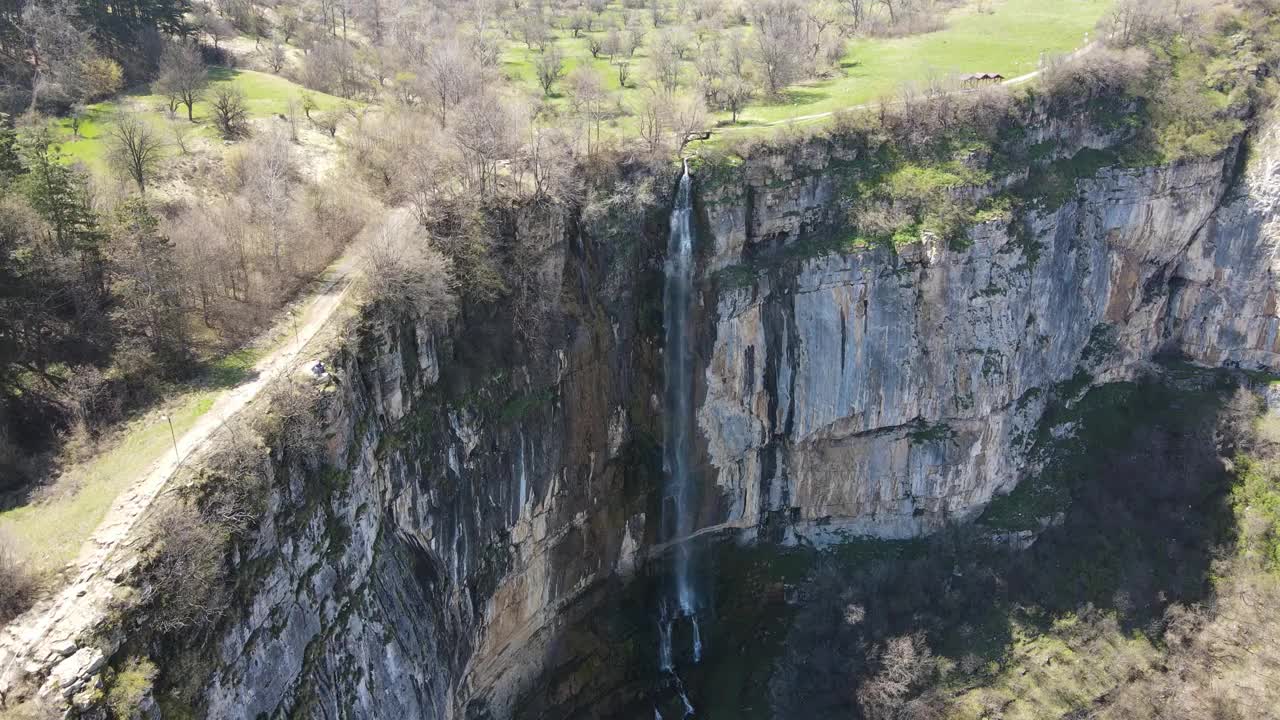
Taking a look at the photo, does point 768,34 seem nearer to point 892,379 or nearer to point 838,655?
point 892,379

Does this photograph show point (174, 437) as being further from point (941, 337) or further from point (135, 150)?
point (941, 337)

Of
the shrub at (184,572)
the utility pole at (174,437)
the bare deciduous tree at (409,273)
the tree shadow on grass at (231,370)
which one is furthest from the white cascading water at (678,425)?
the shrub at (184,572)

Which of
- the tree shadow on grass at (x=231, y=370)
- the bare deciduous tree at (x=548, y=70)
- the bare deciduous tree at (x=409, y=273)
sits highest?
the bare deciduous tree at (x=548, y=70)

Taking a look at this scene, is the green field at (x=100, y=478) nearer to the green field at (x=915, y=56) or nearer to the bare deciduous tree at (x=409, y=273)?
the bare deciduous tree at (x=409, y=273)

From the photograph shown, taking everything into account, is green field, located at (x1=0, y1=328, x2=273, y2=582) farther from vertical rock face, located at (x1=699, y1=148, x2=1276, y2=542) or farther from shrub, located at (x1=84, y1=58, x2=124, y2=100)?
vertical rock face, located at (x1=699, y1=148, x2=1276, y2=542)

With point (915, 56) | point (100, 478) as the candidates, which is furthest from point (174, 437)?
point (915, 56)

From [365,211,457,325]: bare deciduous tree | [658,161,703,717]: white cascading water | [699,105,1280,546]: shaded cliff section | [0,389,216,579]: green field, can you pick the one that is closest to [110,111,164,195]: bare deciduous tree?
[365,211,457,325]: bare deciduous tree
